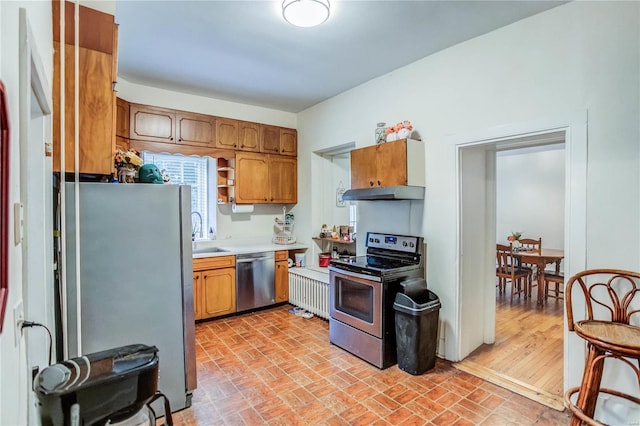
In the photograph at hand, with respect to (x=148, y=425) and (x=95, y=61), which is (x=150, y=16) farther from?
(x=148, y=425)

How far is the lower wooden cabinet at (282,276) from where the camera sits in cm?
458

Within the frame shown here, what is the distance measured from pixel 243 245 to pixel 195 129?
68.5 inches

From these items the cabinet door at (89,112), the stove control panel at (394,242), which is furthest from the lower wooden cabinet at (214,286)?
the cabinet door at (89,112)

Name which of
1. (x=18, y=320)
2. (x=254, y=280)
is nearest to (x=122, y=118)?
(x=254, y=280)

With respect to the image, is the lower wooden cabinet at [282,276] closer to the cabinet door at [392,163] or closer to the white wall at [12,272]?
the cabinet door at [392,163]

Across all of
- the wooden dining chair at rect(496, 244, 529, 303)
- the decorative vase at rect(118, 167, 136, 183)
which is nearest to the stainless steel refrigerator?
the decorative vase at rect(118, 167, 136, 183)

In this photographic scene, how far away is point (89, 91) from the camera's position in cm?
202

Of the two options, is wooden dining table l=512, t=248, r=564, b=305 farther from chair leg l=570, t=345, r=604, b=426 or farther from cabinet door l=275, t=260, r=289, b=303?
cabinet door l=275, t=260, r=289, b=303

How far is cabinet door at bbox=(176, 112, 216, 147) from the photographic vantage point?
4.11 meters

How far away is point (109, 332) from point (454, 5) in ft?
10.5

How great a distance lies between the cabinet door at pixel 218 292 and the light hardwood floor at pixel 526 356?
106 inches

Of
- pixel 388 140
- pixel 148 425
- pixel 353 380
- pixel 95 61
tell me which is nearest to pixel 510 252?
pixel 388 140

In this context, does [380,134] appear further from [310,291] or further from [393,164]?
[310,291]

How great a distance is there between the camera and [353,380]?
8.90ft
